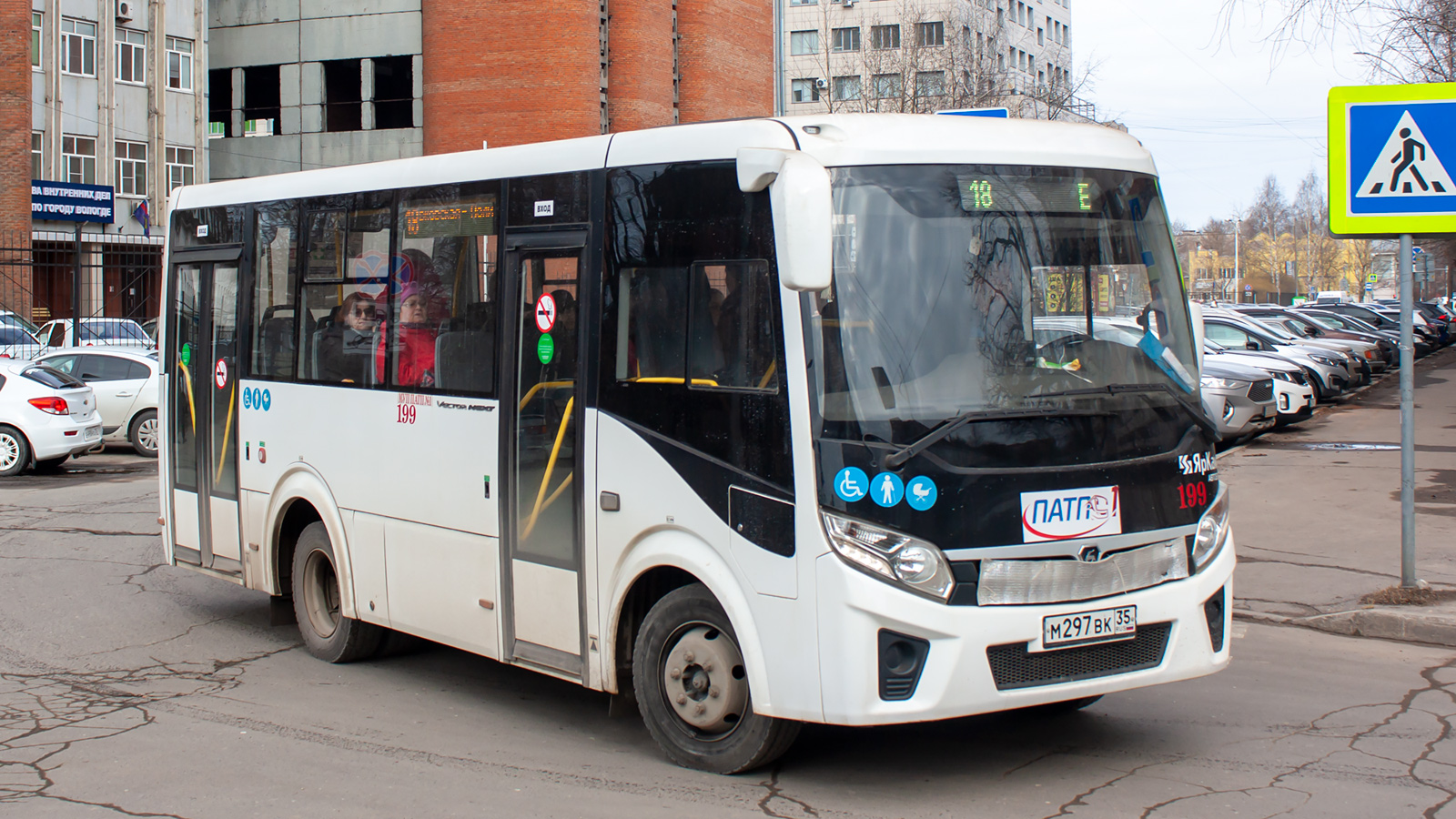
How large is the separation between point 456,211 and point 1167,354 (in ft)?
11.5

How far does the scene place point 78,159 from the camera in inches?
1826

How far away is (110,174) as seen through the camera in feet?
153

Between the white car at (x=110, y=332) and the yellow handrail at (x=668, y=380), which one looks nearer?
the yellow handrail at (x=668, y=380)

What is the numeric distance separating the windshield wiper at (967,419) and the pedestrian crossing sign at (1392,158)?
4.16 metres

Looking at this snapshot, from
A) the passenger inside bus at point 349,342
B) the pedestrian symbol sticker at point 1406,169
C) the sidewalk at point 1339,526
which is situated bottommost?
the sidewalk at point 1339,526

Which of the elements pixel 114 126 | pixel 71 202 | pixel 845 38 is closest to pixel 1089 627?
pixel 71 202

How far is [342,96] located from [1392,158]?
5088 centimetres

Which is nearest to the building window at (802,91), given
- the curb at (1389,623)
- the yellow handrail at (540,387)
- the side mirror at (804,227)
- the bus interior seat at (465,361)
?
the curb at (1389,623)

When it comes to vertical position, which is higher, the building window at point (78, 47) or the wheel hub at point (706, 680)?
the building window at point (78, 47)

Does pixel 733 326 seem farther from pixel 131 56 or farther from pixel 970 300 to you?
pixel 131 56

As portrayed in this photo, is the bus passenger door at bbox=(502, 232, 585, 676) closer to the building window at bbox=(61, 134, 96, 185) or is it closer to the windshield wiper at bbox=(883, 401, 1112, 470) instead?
the windshield wiper at bbox=(883, 401, 1112, 470)

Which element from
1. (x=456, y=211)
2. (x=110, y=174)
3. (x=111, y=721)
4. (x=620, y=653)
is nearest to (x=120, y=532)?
(x=111, y=721)

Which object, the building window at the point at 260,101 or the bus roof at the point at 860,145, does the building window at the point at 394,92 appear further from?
the bus roof at the point at 860,145

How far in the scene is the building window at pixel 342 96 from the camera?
5344 cm
